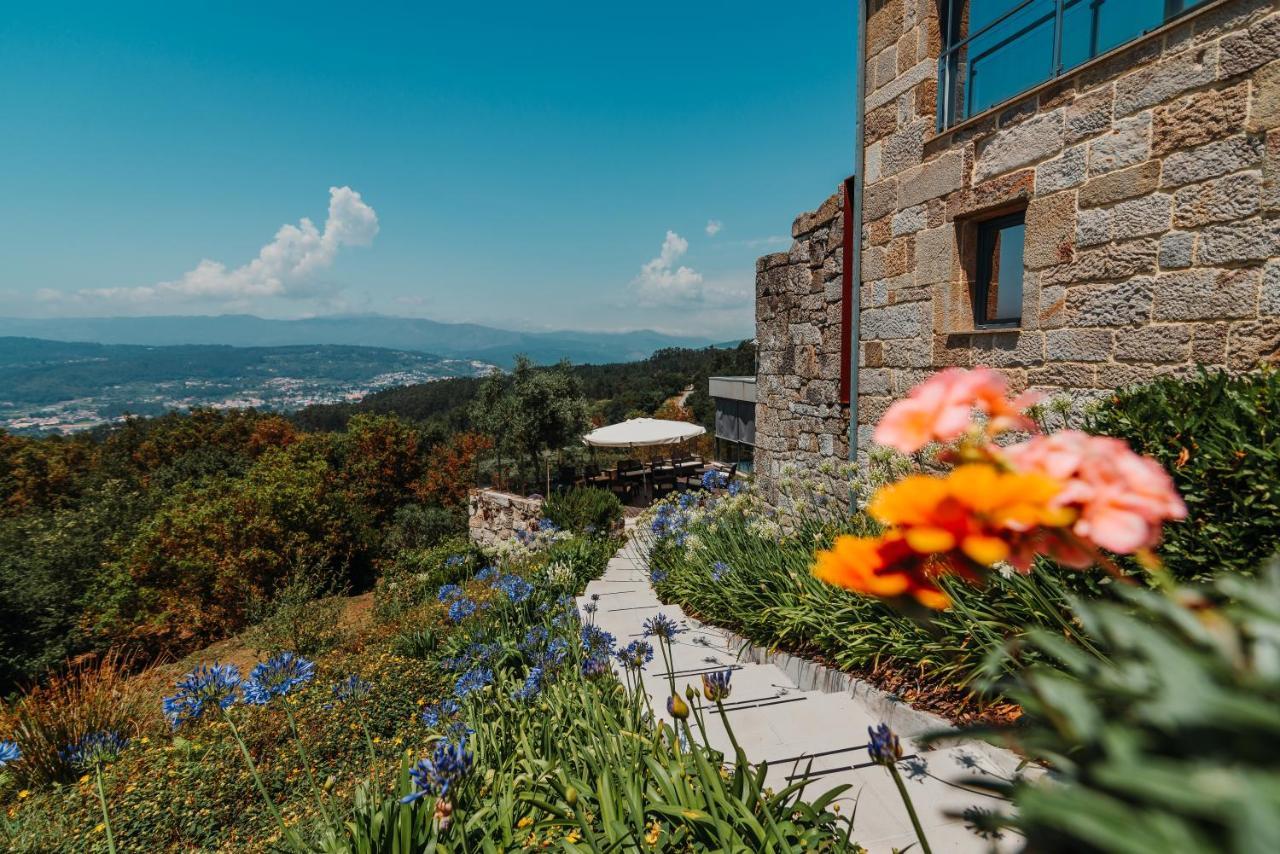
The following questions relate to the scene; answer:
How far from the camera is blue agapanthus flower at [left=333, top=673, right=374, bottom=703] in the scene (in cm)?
384

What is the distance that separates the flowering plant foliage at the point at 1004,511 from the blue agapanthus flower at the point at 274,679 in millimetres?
2801

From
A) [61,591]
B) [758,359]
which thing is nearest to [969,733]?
[758,359]

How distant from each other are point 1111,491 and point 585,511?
30.1 feet

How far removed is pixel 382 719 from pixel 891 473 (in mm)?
3816

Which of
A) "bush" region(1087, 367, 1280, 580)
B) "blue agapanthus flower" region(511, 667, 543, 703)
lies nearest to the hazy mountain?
"blue agapanthus flower" region(511, 667, 543, 703)

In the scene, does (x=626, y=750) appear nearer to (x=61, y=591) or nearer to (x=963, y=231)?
(x=963, y=231)

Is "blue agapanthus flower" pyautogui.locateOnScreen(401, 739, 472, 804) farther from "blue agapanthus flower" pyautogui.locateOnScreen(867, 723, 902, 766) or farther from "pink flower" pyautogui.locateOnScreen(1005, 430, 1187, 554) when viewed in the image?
"pink flower" pyautogui.locateOnScreen(1005, 430, 1187, 554)

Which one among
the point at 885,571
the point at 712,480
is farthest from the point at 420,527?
the point at 885,571

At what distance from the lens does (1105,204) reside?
10.5 ft

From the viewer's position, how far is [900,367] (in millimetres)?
4605

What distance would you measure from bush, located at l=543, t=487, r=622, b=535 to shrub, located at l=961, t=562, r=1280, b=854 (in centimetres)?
839

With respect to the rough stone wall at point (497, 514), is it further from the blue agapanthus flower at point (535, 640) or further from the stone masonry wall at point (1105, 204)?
the stone masonry wall at point (1105, 204)

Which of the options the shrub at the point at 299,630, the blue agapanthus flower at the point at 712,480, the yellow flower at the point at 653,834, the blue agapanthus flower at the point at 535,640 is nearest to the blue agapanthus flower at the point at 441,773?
the yellow flower at the point at 653,834

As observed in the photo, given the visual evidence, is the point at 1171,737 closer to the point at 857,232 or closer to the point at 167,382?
the point at 857,232
